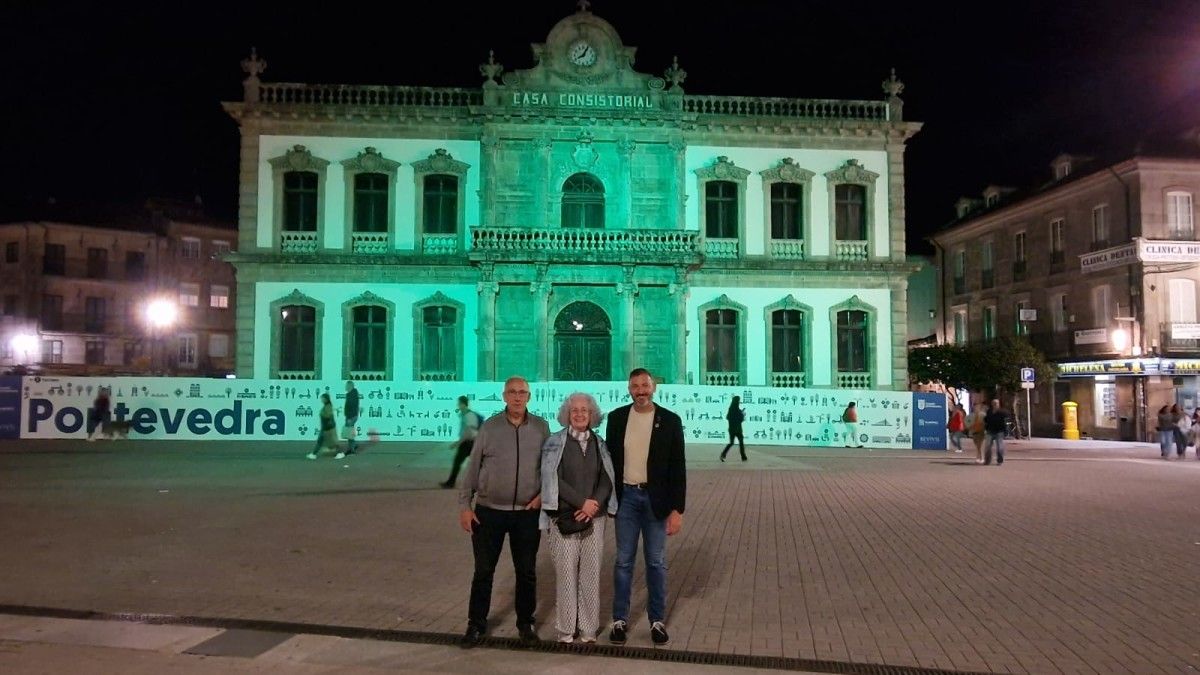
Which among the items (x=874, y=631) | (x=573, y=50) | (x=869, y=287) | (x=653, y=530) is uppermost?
(x=573, y=50)

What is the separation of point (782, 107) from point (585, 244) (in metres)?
9.38

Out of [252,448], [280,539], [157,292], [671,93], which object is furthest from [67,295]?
[280,539]

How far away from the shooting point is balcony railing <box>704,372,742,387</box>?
32750 millimetres

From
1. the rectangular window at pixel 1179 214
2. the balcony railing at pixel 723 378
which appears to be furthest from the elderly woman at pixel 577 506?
the rectangular window at pixel 1179 214

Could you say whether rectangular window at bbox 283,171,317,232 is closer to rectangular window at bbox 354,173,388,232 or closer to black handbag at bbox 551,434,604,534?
rectangular window at bbox 354,173,388,232

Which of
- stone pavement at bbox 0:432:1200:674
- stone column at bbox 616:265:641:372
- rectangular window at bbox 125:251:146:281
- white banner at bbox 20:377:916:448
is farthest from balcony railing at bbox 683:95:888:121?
rectangular window at bbox 125:251:146:281

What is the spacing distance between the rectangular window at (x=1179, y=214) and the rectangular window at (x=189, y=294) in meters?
51.4

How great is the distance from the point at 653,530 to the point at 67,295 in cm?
5679

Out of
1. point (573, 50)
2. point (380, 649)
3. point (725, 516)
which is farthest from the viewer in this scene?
point (573, 50)

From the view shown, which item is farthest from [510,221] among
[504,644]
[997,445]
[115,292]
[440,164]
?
[115,292]

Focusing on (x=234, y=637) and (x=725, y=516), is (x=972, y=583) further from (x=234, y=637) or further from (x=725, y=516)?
(x=234, y=637)

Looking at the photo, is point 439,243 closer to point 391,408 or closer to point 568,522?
point 391,408

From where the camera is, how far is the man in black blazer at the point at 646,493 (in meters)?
6.69

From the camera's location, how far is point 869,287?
1325 inches
